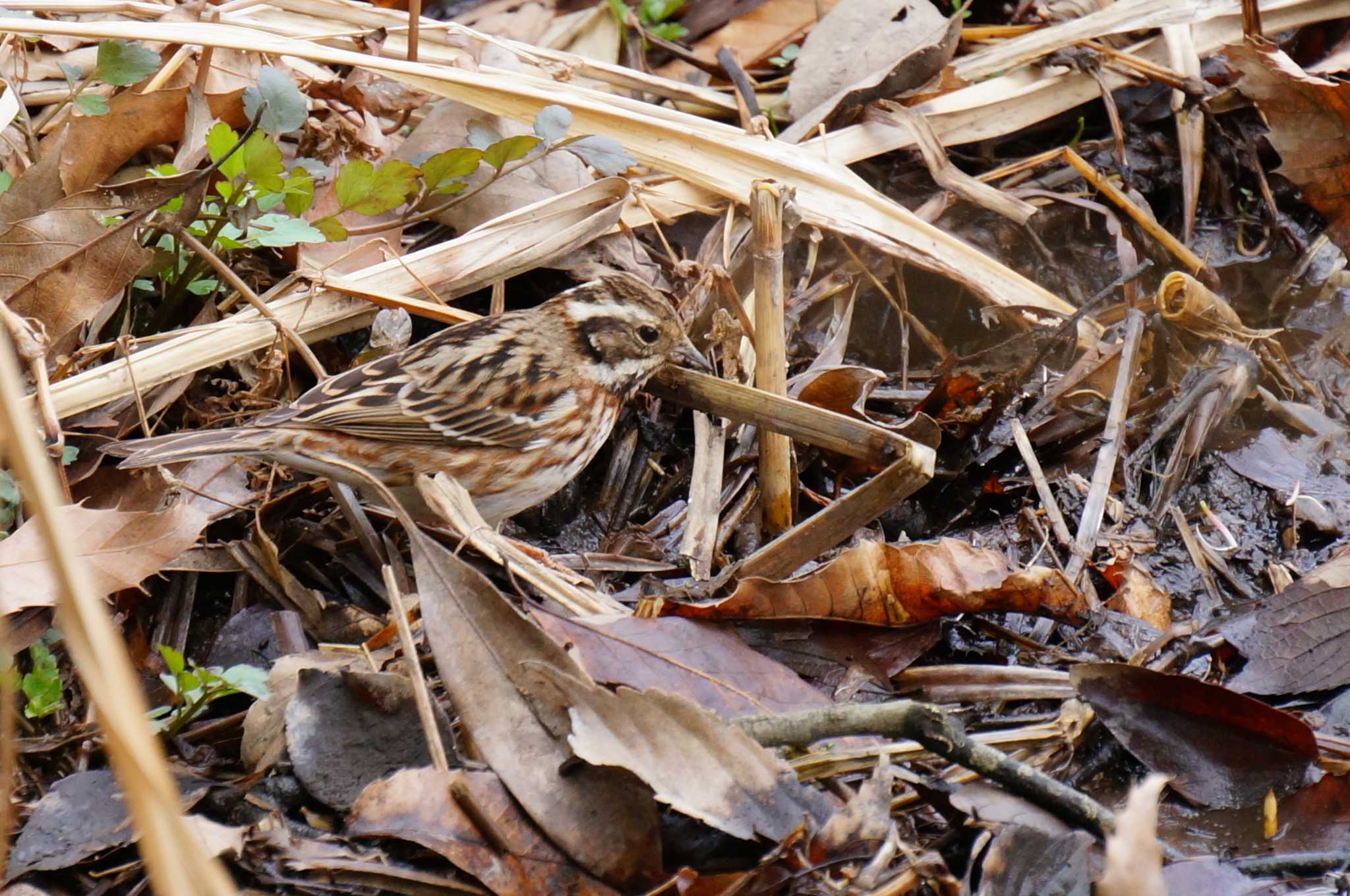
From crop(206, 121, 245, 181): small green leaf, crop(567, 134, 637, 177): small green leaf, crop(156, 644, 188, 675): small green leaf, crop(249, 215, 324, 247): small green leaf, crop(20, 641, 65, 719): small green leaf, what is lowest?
crop(20, 641, 65, 719): small green leaf

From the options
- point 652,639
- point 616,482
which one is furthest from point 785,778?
point 616,482

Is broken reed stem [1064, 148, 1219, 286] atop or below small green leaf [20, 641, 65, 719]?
atop

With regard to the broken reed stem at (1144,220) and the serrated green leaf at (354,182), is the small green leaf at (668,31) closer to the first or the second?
the broken reed stem at (1144,220)

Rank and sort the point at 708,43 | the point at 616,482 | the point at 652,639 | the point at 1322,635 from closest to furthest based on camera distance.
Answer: the point at 652,639, the point at 1322,635, the point at 616,482, the point at 708,43

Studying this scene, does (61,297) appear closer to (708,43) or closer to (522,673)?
(522,673)

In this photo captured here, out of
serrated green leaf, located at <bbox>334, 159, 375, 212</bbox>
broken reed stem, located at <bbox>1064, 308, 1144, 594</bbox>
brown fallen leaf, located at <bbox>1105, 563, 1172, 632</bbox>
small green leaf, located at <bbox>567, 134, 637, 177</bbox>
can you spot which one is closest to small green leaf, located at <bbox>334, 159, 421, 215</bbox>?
serrated green leaf, located at <bbox>334, 159, 375, 212</bbox>

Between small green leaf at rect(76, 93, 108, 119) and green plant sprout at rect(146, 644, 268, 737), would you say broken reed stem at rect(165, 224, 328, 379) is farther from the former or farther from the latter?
green plant sprout at rect(146, 644, 268, 737)
